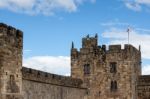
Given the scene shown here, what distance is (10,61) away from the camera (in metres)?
21.3

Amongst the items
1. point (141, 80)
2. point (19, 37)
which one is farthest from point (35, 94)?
point (141, 80)

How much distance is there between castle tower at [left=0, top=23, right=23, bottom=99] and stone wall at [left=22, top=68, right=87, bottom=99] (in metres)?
5.03

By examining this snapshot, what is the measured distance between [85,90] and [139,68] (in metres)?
6.53

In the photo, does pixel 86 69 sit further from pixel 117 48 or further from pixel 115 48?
pixel 117 48

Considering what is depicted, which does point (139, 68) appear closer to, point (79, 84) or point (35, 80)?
point (79, 84)

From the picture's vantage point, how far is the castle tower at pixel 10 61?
67.8ft

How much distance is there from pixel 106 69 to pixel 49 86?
338 inches

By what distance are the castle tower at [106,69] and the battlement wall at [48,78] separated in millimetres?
1593

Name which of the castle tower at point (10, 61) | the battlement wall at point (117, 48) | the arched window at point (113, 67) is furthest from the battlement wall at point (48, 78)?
the castle tower at point (10, 61)

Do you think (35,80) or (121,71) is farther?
(121,71)

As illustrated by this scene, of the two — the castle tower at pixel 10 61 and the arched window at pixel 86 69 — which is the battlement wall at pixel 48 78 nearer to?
the arched window at pixel 86 69

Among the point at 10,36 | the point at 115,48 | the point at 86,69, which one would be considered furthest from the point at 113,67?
the point at 10,36

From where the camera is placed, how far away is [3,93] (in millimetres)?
20516

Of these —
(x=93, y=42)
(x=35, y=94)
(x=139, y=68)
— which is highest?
(x=93, y=42)
